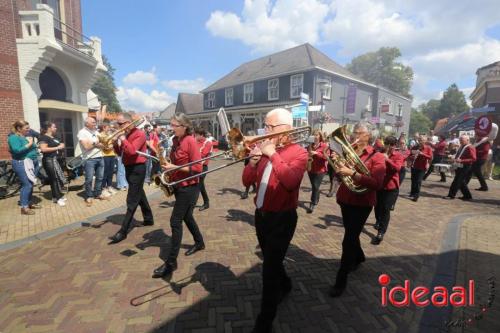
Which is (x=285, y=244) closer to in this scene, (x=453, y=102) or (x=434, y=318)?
(x=434, y=318)

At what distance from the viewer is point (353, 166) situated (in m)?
3.10

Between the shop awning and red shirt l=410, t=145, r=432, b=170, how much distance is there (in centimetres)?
1329

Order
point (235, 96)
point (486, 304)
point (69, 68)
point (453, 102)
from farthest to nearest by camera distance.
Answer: point (453, 102) → point (235, 96) → point (69, 68) → point (486, 304)

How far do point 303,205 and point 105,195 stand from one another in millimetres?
5559

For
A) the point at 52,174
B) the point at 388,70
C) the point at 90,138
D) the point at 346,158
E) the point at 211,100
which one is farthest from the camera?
the point at 388,70

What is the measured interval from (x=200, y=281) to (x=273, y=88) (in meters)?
24.4

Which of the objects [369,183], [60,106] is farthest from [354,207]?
[60,106]

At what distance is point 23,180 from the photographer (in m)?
5.79

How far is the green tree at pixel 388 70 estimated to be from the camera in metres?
61.4

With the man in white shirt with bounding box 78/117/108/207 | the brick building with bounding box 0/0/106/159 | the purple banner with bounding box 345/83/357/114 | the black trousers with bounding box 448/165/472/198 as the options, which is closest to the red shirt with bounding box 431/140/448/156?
the black trousers with bounding box 448/165/472/198

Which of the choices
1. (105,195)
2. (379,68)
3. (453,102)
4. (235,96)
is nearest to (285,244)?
(105,195)

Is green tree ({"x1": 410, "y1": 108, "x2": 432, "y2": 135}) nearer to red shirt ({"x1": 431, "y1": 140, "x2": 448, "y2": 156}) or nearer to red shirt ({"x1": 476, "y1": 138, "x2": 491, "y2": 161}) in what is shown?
red shirt ({"x1": 431, "y1": 140, "x2": 448, "y2": 156})

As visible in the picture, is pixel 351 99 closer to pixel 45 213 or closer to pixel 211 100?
pixel 211 100

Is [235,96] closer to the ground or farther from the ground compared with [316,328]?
farther from the ground
